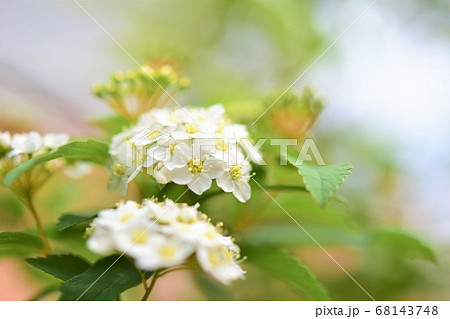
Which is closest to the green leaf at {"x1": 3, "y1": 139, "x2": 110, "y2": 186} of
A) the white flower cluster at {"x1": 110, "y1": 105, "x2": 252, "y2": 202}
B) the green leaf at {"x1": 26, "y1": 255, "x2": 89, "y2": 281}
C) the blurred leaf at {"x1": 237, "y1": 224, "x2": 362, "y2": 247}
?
the white flower cluster at {"x1": 110, "y1": 105, "x2": 252, "y2": 202}

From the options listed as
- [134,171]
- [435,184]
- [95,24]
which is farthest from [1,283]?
[435,184]

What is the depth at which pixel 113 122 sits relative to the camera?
1.09m

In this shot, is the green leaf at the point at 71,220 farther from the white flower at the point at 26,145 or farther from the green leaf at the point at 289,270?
the green leaf at the point at 289,270

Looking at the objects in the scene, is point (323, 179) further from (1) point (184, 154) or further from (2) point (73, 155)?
(2) point (73, 155)

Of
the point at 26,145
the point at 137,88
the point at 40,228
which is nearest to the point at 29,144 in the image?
the point at 26,145

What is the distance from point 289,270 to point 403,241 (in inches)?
13.8

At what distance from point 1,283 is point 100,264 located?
0.79m

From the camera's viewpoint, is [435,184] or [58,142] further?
[435,184]

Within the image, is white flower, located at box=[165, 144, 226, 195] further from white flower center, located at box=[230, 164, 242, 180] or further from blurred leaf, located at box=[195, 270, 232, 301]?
blurred leaf, located at box=[195, 270, 232, 301]

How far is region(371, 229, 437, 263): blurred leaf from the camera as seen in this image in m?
1.00

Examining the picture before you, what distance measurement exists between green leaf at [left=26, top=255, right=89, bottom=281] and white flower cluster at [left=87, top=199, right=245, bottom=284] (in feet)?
0.47

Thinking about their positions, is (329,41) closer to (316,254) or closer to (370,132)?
(370,132)

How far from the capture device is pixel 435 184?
1630mm

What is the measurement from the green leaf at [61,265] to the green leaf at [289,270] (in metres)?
0.28
